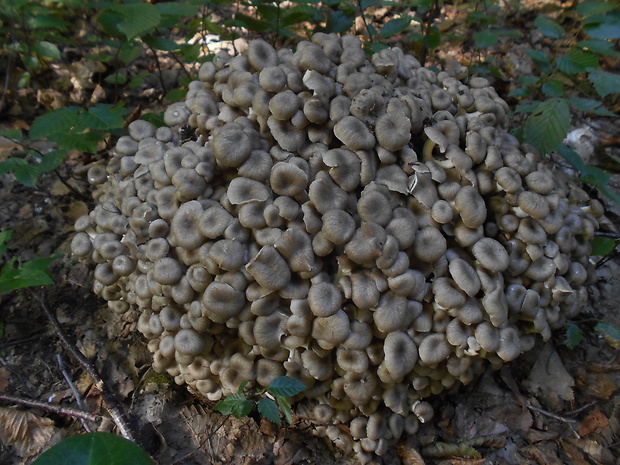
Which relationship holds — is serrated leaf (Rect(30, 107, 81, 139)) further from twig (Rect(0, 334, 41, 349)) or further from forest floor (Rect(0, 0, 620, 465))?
twig (Rect(0, 334, 41, 349))

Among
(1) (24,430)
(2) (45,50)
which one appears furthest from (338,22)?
(1) (24,430)

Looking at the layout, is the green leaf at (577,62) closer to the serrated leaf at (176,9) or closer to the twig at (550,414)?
the twig at (550,414)

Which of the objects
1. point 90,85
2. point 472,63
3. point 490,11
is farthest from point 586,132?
point 90,85

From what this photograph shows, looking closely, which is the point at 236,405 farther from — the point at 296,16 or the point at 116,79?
the point at 116,79

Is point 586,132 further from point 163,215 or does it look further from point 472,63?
point 163,215

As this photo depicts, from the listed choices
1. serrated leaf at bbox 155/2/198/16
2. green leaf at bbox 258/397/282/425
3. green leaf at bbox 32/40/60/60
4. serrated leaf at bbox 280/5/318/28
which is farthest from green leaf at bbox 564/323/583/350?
green leaf at bbox 32/40/60/60

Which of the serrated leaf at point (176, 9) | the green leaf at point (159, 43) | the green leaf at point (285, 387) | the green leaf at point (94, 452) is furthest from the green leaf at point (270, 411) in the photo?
the serrated leaf at point (176, 9)
